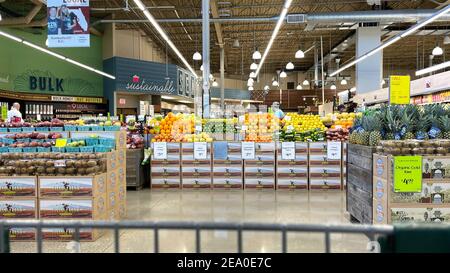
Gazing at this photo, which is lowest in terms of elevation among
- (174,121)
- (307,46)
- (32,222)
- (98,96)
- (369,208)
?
(369,208)

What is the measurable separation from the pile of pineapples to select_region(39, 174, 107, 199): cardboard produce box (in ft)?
11.1

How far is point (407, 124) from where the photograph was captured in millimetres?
4582

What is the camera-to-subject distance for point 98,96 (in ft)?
63.6

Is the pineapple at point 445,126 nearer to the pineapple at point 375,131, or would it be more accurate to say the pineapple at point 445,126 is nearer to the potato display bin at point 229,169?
the pineapple at point 375,131

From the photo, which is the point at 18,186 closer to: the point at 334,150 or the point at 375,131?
the point at 375,131

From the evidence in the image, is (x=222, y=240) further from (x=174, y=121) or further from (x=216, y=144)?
(x=174, y=121)


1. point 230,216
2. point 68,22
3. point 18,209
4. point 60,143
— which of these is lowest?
point 230,216

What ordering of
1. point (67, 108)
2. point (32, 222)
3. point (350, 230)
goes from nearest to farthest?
point (350, 230) → point (32, 222) → point (67, 108)

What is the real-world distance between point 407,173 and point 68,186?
3.84 metres

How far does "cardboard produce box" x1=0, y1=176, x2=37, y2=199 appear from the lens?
4840mm

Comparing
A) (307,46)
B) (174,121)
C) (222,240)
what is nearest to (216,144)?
(174,121)

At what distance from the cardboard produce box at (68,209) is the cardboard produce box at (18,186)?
0.18m

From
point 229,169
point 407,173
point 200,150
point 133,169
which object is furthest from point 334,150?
point 133,169

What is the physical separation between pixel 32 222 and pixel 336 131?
7518mm
